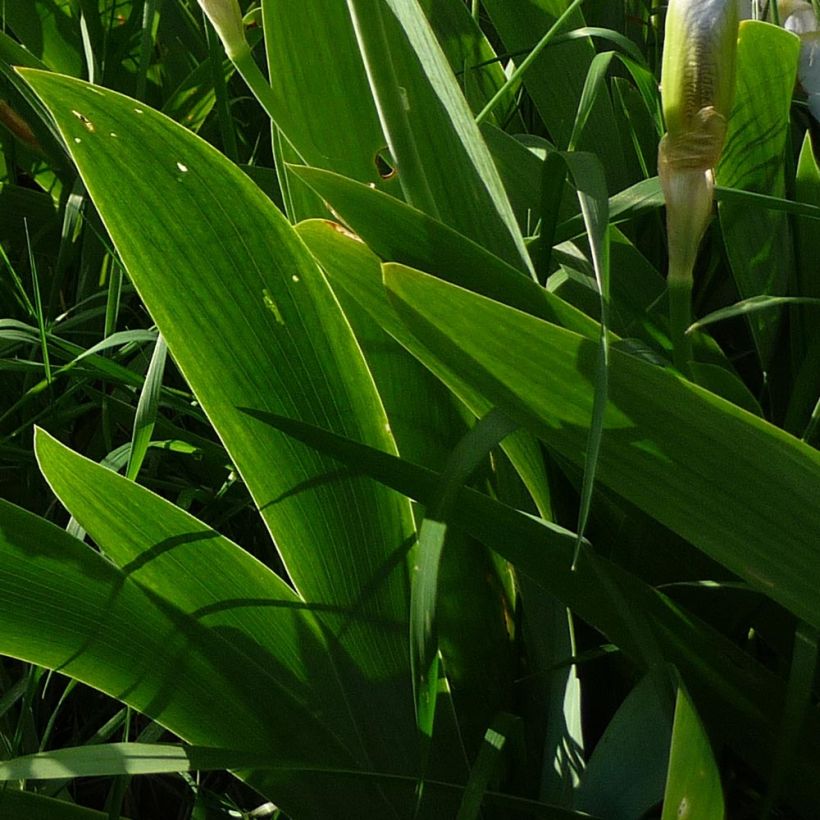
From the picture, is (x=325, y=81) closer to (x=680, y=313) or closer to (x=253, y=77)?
(x=253, y=77)

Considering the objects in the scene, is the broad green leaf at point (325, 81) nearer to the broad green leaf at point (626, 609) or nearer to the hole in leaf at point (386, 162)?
the hole in leaf at point (386, 162)

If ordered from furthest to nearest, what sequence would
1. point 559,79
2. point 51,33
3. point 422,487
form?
point 51,33 < point 559,79 < point 422,487

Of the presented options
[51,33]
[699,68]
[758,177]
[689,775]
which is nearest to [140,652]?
[689,775]

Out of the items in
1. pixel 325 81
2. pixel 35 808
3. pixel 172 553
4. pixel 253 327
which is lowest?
pixel 35 808

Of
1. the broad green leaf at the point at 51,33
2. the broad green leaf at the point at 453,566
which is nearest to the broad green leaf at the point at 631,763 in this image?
the broad green leaf at the point at 453,566

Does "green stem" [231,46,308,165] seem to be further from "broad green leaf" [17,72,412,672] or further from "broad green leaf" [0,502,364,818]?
"broad green leaf" [0,502,364,818]

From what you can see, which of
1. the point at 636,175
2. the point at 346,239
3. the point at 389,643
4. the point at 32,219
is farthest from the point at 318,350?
the point at 32,219

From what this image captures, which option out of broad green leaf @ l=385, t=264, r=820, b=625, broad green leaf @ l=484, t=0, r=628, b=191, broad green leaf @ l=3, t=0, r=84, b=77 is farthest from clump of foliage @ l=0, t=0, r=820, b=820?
broad green leaf @ l=3, t=0, r=84, b=77
